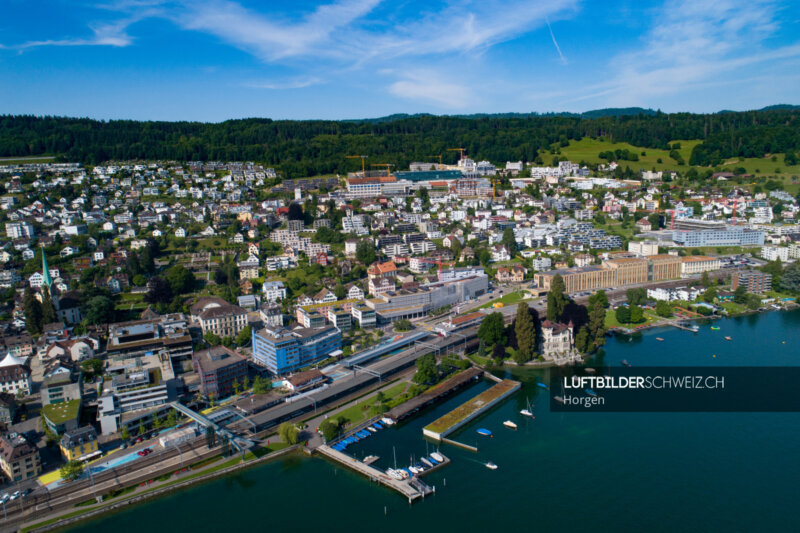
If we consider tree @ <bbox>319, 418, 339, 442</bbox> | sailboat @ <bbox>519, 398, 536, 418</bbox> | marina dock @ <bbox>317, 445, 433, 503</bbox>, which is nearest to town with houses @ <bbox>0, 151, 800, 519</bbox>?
tree @ <bbox>319, 418, 339, 442</bbox>

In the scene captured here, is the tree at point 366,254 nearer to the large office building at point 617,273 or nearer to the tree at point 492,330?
the large office building at point 617,273

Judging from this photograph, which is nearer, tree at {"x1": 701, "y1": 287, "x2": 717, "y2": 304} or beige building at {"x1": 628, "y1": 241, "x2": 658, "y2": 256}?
tree at {"x1": 701, "y1": 287, "x2": 717, "y2": 304}

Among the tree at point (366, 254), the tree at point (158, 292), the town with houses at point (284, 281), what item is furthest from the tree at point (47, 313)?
the tree at point (366, 254)

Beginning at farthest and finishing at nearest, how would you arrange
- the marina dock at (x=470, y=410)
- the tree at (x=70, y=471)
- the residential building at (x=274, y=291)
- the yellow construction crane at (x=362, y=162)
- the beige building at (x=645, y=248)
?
the yellow construction crane at (x=362, y=162), the beige building at (x=645, y=248), the residential building at (x=274, y=291), the marina dock at (x=470, y=410), the tree at (x=70, y=471)

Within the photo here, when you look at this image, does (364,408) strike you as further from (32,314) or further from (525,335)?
(32,314)

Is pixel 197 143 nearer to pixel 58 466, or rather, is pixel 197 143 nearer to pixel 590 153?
pixel 590 153

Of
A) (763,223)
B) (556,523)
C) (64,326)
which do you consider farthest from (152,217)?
(763,223)

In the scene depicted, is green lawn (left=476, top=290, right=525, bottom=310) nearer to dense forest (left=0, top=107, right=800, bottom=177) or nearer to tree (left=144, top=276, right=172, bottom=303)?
tree (left=144, top=276, right=172, bottom=303)
